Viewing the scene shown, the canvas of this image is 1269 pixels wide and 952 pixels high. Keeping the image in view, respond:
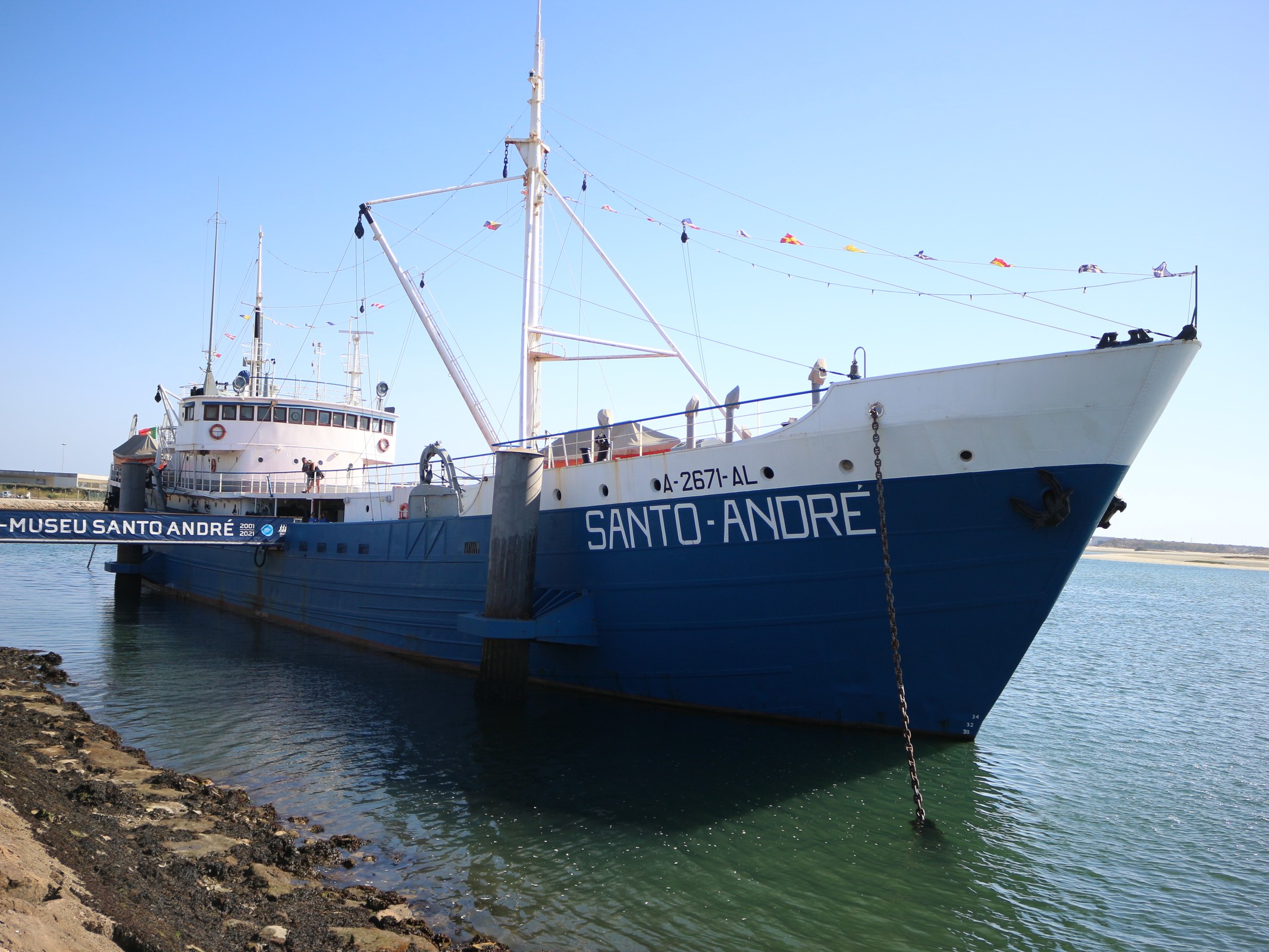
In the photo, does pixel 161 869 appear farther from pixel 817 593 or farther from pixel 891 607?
pixel 817 593

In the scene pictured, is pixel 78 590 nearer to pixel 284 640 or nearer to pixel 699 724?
pixel 284 640

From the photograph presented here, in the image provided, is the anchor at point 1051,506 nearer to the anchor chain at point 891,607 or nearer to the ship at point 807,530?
the ship at point 807,530

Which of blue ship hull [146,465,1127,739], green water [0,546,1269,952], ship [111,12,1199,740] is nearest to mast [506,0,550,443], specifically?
ship [111,12,1199,740]

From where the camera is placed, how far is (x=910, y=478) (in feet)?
32.6

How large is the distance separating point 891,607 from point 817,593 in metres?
1.76

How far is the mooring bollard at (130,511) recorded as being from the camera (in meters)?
24.8

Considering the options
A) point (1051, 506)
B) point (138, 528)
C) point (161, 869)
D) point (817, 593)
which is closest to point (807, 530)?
point (817, 593)

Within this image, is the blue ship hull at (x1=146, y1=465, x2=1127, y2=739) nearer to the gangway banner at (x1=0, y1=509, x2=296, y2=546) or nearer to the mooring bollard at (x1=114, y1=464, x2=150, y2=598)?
the gangway banner at (x1=0, y1=509, x2=296, y2=546)

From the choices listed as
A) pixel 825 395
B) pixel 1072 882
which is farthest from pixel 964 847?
pixel 825 395

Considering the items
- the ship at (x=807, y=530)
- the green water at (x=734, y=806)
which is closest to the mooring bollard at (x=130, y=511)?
the green water at (x=734, y=806)

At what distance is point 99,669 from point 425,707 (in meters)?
7.21

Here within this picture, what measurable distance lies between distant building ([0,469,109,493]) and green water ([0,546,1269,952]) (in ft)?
309

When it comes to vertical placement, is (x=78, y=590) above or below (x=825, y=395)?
below

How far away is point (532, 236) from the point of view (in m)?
15.6
